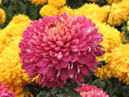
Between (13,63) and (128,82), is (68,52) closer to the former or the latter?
(13,63)

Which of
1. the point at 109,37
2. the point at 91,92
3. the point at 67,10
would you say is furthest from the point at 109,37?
the point at 67,10

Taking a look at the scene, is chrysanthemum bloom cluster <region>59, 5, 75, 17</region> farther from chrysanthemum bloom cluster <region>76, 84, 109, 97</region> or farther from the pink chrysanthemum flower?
the pink chrysanthemum flower

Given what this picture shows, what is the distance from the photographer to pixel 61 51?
25.2 inches

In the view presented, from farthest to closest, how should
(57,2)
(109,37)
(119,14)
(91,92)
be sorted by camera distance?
1. (57,2)
2. (119,14)
3. (109,37)
4. (91,92)

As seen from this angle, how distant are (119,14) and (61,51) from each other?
108 centimetres

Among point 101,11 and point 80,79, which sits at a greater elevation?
point 101,11

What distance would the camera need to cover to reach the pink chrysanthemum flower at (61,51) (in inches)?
24.7

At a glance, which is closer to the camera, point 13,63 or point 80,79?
point 80,79

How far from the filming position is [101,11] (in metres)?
1.67

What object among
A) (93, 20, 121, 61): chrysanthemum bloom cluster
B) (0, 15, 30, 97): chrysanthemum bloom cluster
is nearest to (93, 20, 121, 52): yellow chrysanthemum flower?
(93, 20, 121, 61): chrysanthemum bloom cluster

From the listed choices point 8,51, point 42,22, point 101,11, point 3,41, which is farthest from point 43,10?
point 42,22

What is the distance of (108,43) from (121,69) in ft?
0.69

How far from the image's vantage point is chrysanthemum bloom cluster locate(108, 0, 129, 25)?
1.60 metres

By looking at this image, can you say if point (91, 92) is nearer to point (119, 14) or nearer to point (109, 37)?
point (109, 37)
